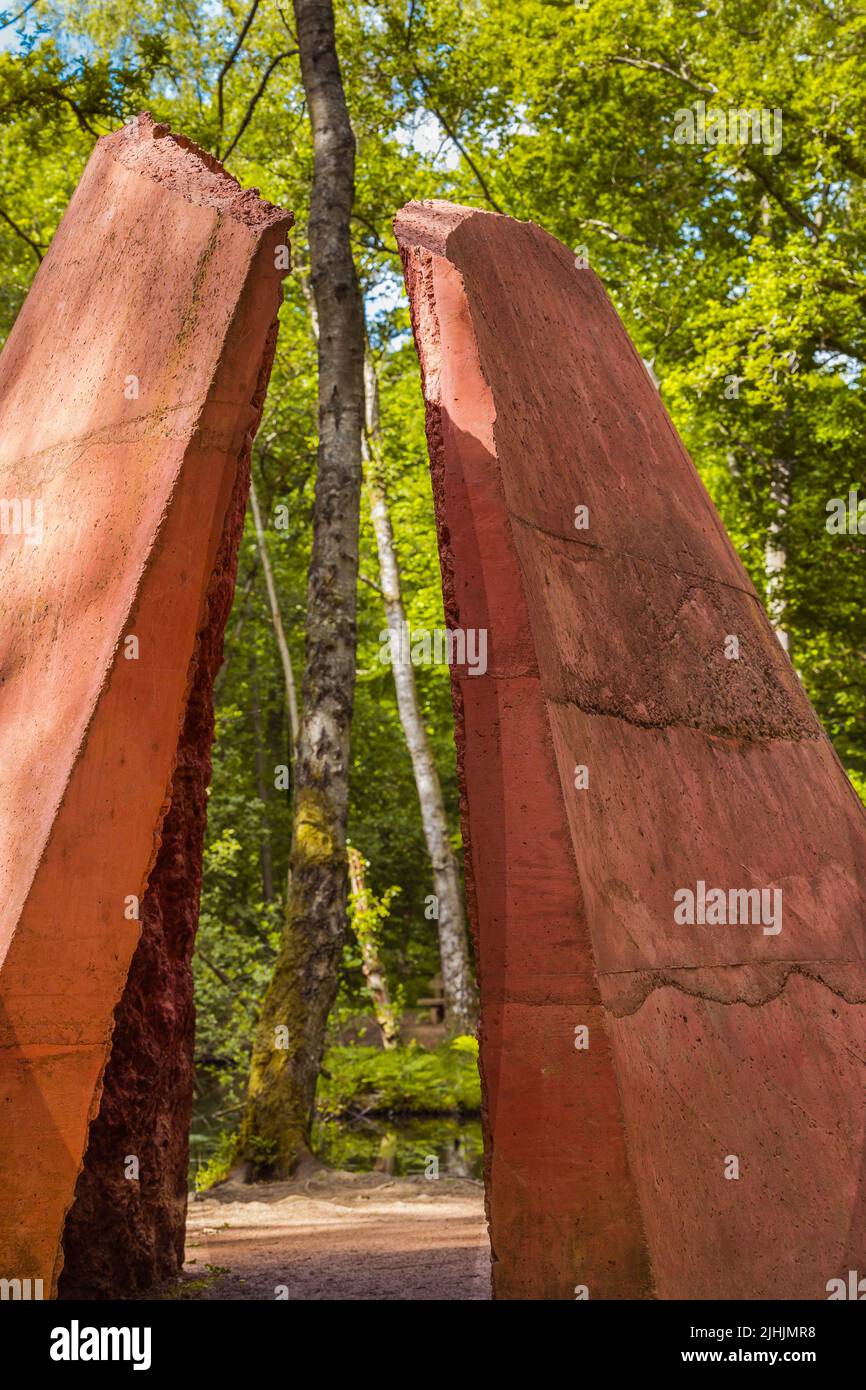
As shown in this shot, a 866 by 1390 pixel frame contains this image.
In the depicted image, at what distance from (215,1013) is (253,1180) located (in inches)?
183

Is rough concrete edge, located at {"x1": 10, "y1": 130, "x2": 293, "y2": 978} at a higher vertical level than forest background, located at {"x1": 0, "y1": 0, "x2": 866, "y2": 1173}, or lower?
lower

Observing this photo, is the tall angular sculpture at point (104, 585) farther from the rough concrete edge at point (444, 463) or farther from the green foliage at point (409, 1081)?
the green foliage at point (409, 1081)

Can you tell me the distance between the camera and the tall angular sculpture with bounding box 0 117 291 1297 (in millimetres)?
3023

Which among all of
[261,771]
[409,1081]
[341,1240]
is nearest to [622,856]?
[341,1240]

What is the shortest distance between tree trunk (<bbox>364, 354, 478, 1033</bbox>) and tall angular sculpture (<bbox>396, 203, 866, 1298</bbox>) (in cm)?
1144

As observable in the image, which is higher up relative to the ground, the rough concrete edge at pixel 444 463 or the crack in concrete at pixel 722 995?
the rough concrete edge at pixel 444 463

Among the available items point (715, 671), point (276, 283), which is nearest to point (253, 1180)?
point (715, 671)

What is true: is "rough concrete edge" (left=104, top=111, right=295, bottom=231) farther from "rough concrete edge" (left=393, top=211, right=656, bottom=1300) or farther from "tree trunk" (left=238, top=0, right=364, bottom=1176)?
"tree trunk" (left=238, top=0, right=364, bottom=1176)

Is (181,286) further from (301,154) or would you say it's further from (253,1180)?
(301,154)

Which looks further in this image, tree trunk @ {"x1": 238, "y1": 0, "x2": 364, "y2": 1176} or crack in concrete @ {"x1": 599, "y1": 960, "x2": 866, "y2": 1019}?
tree trunk @ {"x1": 238, "y1": 0, "x2": 364, "y2": 1176}

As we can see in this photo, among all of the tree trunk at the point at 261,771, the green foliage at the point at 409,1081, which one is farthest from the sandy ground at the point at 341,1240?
the tree trunk at the point at 261,771

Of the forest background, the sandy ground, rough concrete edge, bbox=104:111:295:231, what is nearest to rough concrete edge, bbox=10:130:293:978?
rough concrete edge, bbox=104:111:295:231

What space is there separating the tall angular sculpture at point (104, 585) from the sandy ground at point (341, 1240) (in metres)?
0.72

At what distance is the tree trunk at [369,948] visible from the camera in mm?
13695
